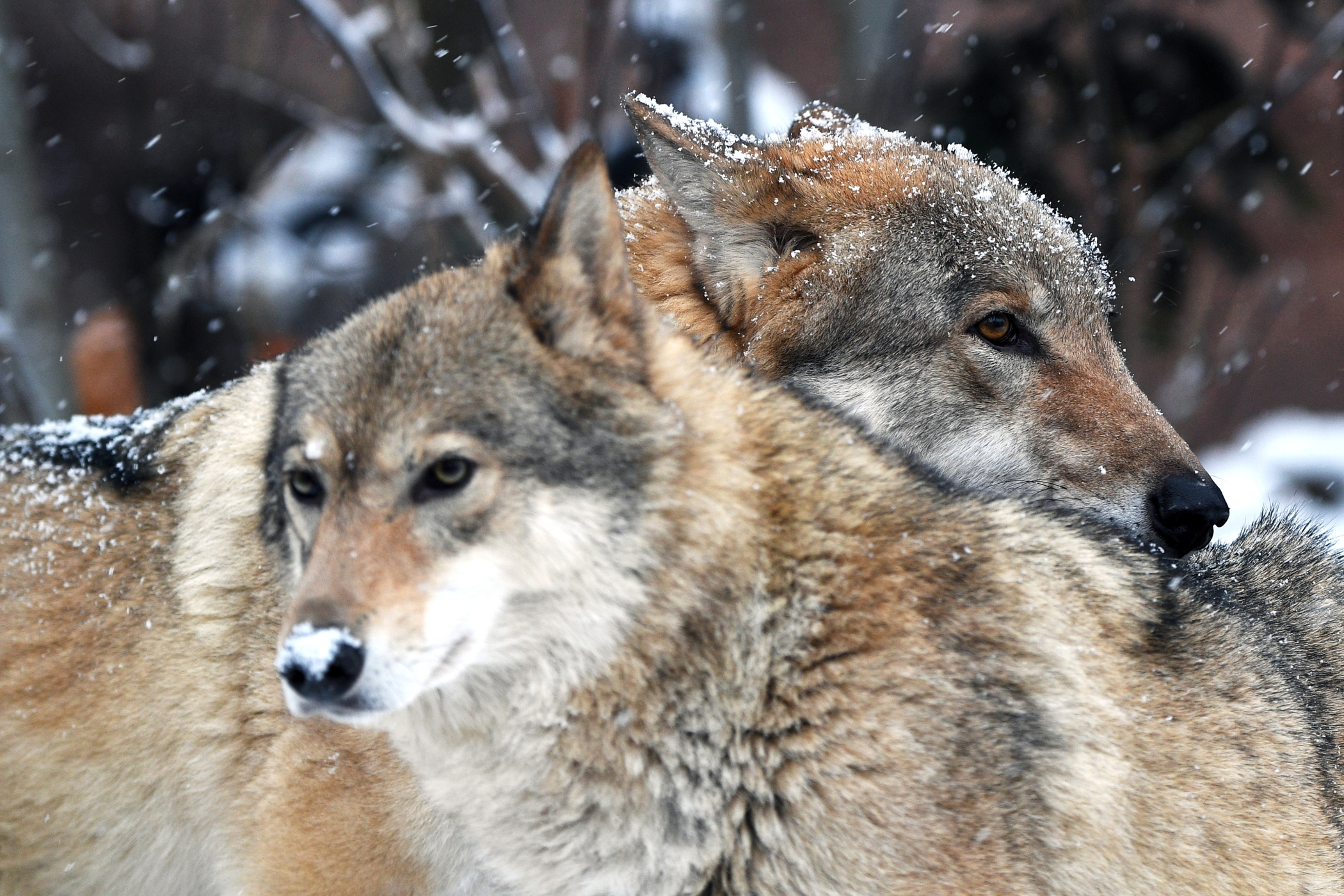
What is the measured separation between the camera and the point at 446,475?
7.95 ft

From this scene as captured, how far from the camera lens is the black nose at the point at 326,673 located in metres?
2.18

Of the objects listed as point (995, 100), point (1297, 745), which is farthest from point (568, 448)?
point (995, 100)

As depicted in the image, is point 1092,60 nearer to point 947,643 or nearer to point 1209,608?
point 1209,608

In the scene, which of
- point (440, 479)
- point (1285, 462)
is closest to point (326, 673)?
point (440, 479)

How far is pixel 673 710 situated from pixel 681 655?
114 millimetres

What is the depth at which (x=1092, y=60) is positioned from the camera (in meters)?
10.1

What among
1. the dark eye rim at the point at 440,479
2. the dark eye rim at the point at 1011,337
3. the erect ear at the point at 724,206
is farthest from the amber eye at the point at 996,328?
the dark eye rim at the point at 440,479

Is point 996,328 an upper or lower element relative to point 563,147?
lower

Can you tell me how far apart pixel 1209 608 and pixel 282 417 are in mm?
2324

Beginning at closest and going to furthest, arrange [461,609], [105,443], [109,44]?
[461,609] → [105,443] → [109,44]

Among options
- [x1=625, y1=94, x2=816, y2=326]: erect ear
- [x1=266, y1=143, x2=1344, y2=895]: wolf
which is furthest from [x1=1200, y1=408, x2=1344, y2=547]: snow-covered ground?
[x1=266, y1=143, x2=1344, y2=895]: wolf

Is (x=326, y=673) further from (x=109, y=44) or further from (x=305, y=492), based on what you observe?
(x=109, y=44)

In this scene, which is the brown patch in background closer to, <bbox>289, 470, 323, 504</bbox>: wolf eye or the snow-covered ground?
<bbox>289, 470, 323, 504</bbox>: wolf eye

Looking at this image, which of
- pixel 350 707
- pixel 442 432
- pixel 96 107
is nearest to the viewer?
pixel 350 707
